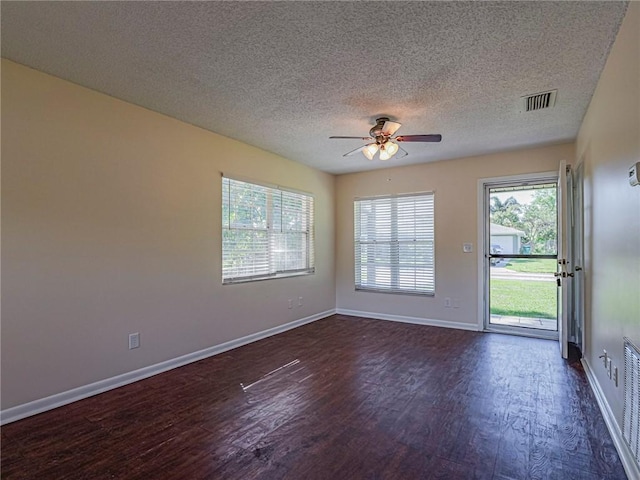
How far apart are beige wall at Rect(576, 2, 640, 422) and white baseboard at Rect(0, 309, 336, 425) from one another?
343 centimetres

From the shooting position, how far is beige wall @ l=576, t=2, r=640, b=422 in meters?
1.80

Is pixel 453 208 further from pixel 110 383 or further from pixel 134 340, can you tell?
pixel 110 383

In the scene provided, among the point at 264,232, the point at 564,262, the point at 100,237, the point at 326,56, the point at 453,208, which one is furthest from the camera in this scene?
the point at 453,208

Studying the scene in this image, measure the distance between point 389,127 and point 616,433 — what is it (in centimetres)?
276

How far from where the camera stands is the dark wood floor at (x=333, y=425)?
1.89 metres

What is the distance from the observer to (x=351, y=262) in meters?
5.91

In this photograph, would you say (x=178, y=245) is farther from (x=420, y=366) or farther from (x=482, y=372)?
(x=482, y=372)

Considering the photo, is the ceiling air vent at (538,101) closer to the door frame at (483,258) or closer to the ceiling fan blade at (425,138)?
the ceiling fan blade at (425,138)

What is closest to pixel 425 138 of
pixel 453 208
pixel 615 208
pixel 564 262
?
pixel 615 208

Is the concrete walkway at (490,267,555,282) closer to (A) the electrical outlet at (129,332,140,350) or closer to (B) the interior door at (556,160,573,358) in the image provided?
(B) the interior door at (556,160,573,358)

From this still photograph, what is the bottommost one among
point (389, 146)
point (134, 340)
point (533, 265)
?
point (134, 340)

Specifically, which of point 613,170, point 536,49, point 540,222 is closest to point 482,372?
point 613,170

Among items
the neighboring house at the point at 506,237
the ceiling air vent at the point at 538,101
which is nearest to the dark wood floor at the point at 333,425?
the neighboring house at the point at 506,237

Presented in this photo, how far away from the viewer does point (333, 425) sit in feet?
7.64
